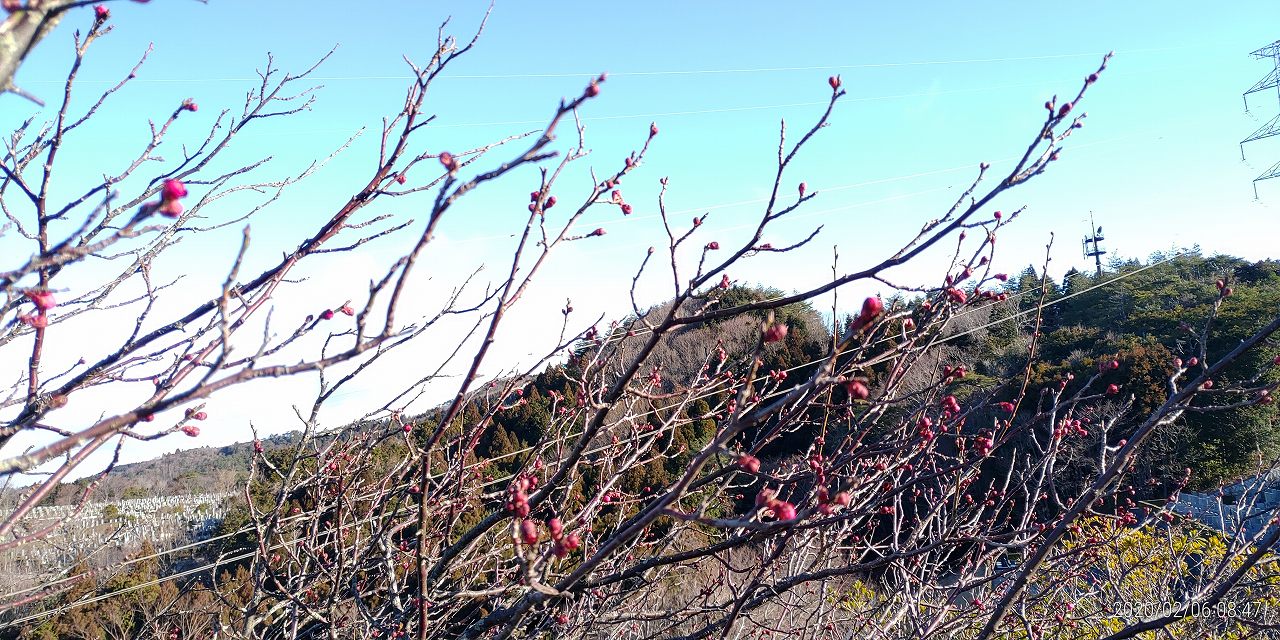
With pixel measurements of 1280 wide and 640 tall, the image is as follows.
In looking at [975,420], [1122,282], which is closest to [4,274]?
[975,420]

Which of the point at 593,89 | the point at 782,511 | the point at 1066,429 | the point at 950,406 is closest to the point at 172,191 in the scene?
the point at 593,89

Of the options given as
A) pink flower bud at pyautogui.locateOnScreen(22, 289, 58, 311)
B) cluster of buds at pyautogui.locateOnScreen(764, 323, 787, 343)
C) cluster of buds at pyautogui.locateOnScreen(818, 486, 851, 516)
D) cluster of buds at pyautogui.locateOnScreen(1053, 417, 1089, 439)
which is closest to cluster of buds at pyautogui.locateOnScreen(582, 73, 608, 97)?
cluster of buds at pyautogui.locateOnScreen(764, 323, 787, 343)

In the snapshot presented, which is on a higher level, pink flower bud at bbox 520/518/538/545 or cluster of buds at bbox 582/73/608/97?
cluster of buds at bbox 582/73/608/97

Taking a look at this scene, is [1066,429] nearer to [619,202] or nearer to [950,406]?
[950,406]

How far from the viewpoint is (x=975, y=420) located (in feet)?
46.0

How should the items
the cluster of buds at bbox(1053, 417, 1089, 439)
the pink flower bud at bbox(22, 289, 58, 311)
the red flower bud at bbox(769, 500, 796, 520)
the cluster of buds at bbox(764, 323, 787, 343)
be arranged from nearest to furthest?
the cluster of buds at bbox(764, 323, 787, 343)
the red flower bud at bbox(769, 500, 796, 520)
the pink flower bud at bbox(22, 289, 58, 311)
the cluster of buds at bbox(1053, 417, 1089, 439)

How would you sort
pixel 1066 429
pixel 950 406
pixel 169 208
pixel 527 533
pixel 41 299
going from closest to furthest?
pixel 169 208 < pixel 527 533 < pixel 41 299 < pixel 950 406 < pixel 1066 429

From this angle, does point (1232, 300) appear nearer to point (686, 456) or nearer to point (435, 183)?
point (686, 456)

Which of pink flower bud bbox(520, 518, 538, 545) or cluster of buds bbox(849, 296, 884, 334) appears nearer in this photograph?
cluster of buds bbox(849, 296, 884, 334)

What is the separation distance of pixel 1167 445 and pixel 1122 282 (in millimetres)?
9198

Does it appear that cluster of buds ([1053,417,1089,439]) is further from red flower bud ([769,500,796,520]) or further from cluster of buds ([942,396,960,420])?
red flower bud ([769,500,796,520])

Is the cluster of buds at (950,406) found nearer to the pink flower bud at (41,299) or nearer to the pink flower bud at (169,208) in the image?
the pink flower bud at (169,208)

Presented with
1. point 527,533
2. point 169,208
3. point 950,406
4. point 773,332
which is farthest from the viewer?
point 950,406

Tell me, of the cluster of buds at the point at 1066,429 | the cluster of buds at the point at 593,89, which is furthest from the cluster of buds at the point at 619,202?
the cluster of buds at the point at 1066,429
